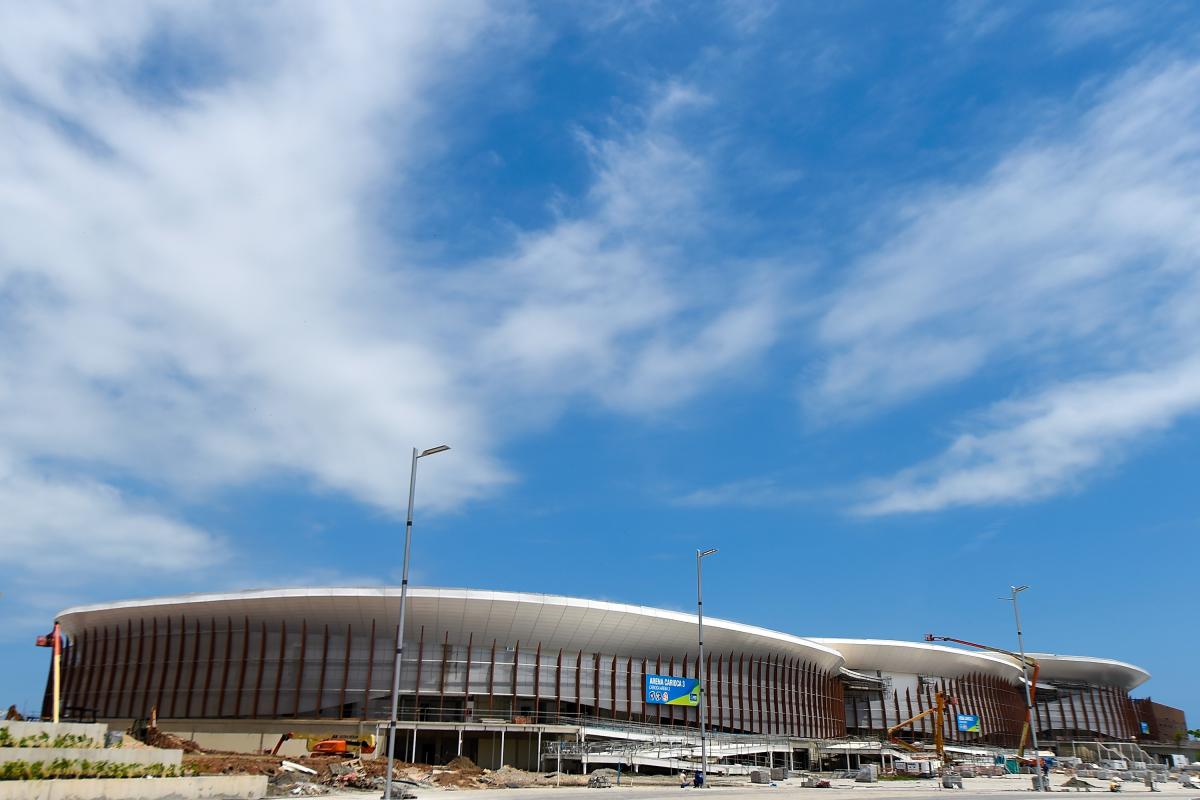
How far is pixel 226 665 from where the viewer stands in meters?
85.4

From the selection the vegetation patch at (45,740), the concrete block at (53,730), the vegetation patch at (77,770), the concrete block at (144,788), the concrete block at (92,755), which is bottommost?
the concrete block at (144,788)

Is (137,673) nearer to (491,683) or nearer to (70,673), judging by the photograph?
(70,673)

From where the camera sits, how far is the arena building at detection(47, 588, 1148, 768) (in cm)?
8194

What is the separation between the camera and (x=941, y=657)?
142000 millimetres

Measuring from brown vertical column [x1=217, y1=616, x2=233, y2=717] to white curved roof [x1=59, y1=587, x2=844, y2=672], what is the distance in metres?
1.29

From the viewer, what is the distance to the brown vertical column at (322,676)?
8212 centimetres

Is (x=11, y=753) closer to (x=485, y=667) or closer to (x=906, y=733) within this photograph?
(x=485, y=667)

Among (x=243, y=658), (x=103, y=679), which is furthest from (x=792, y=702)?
(x=103, y=679)

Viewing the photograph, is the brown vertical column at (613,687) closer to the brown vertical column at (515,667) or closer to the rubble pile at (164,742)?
the brown vertical column at (515,667)

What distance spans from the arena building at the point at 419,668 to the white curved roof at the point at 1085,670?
8857 cm

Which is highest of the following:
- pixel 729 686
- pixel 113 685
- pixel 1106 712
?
pixel 729 686

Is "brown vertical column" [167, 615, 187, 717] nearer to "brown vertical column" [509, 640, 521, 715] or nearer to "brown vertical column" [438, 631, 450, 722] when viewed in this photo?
"brown vertical column" [438, 631, 450, 722]

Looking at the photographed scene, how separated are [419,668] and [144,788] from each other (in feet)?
177

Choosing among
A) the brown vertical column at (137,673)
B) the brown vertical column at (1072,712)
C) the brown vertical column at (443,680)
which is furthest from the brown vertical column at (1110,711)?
the brown vertical column at (137,673)
